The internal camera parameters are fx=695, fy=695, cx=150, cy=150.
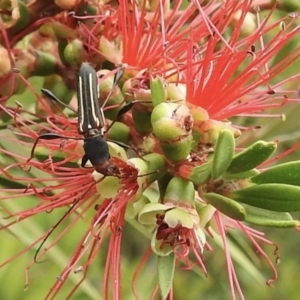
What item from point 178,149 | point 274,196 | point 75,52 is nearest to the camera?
point 274,196

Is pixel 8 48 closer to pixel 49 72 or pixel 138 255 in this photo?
pixel 49 72

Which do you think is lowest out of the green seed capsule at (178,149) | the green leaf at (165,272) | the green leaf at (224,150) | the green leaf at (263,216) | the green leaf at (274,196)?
the green leaf at (165,272)

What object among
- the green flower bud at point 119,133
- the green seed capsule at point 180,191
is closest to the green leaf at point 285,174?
the green seed capsule at point 180,191

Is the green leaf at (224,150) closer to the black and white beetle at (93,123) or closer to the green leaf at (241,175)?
the green leaf at (241,175)

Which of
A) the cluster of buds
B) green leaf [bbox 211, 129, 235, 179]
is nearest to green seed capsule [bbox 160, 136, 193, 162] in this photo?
the cluster of buds

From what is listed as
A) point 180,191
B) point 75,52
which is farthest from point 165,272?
point 75,52

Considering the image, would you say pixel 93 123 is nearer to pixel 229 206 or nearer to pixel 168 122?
pixel 168 122
